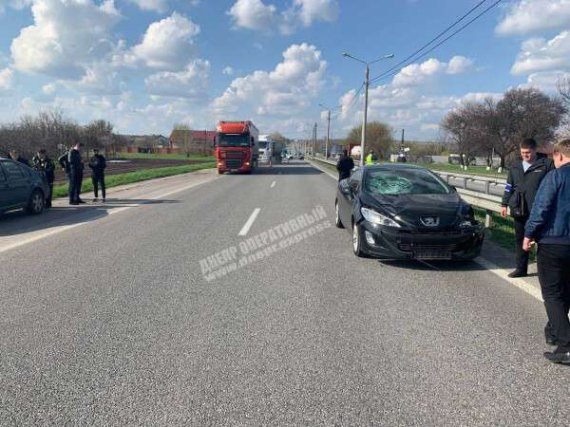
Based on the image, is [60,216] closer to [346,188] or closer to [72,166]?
[72,166]

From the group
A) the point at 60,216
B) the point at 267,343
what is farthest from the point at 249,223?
the point at 267,343

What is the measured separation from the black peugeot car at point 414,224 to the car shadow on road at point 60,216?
257 inches

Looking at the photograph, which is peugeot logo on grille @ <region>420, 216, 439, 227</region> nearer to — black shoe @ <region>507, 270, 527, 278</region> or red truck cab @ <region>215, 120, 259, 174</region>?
black shoe @ <region>507, 270, 527, 278</region>

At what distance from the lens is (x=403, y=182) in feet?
24.3

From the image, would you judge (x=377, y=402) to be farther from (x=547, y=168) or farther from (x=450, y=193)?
(x=450, y=193)

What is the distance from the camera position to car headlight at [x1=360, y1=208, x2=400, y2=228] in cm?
600

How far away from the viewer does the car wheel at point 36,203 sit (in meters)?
11.1

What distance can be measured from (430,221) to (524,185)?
118 centimetres

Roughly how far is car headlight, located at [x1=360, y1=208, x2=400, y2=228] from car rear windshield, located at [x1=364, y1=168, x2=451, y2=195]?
71cm

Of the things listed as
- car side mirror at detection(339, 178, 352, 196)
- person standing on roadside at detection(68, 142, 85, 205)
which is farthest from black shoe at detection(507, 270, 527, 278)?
person standing on roadside at detection(68, 142, 85, 205)

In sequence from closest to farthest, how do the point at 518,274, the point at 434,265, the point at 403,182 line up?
the point at 518,274, the point at 434,265, the point at 403,182

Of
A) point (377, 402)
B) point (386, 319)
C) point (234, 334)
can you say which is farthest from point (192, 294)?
point (377, 402)

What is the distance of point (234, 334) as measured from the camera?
3.91m

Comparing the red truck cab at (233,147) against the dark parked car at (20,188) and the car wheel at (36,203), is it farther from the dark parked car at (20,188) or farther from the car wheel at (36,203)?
the car wheel at (36,203)
